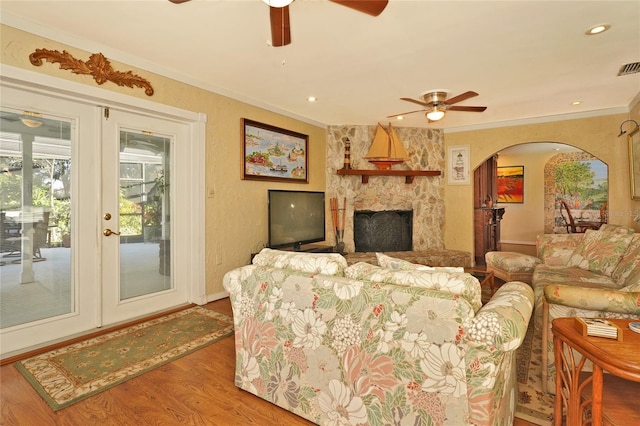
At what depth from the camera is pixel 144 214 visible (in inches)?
127

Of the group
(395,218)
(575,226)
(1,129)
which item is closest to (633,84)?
(395,218)

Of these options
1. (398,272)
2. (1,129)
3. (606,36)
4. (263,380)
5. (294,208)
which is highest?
(606,36)

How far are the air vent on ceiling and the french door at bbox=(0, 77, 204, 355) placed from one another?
448 cm

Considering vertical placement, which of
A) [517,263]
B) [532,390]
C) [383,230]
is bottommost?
[532,390]

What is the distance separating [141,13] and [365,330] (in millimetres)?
2559

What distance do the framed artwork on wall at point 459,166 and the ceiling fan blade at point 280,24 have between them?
14.2 feet

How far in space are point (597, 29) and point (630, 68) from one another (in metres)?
1.14

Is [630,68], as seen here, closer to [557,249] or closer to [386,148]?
[557,249]

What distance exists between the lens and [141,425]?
1652 millimetres

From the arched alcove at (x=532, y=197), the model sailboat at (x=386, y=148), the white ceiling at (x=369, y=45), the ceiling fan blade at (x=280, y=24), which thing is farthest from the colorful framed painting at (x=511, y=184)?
the ceiling fan blade at (x=280, y=24)

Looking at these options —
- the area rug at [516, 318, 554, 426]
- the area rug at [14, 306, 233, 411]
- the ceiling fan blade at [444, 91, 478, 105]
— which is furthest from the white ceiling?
the area rug at [14, 306, 233, 411]

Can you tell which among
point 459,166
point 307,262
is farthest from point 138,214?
point 459,166

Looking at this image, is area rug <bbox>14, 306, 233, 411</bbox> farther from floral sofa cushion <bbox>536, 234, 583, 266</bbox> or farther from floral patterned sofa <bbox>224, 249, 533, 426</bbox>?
floral sofa cushion <bbox>536, 234, 583, 266</bbox>

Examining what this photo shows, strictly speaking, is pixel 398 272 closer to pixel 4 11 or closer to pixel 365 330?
pixel 365 330
